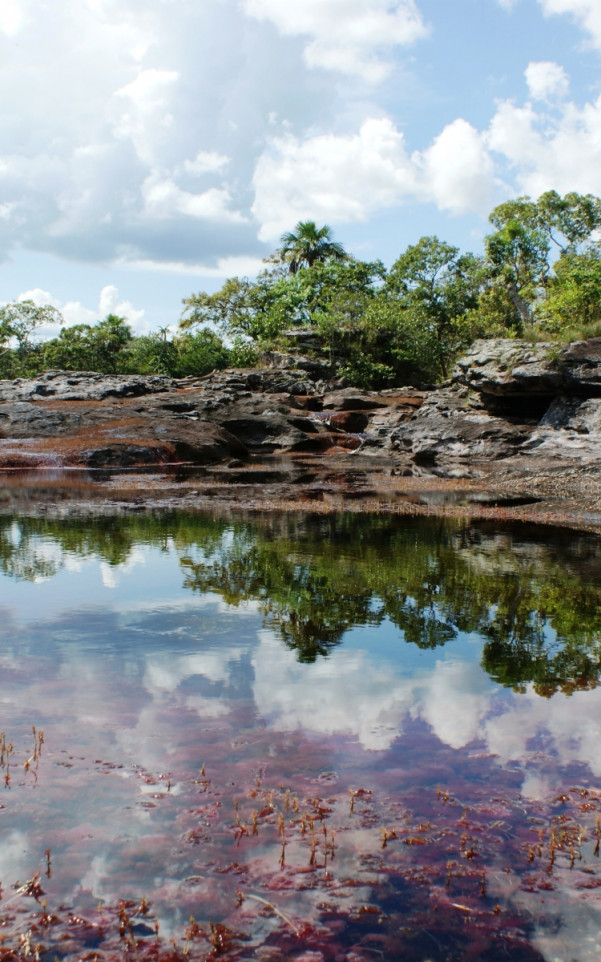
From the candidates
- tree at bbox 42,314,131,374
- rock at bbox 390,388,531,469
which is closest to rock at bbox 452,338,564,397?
rock at bbox 390,388,531,469

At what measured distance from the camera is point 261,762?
195 inches

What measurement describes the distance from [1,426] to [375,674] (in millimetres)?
33885

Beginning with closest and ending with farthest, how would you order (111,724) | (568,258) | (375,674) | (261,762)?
(261,762), (111,724), (375,674), (568,258)

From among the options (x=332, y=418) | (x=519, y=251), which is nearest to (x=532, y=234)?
(x=519, y=251)

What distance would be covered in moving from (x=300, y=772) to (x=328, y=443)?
3794 cm

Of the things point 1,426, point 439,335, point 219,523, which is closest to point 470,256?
point 439,335

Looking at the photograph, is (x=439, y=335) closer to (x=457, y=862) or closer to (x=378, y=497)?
(x=378, y=497)

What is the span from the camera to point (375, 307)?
2233 inches

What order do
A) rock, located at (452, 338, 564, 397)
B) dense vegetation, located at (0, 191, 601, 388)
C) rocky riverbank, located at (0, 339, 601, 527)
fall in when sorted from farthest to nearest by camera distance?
dense vegetation, located at (0, 191, 601, 388) → rock, located at (452, 338, 564, 397) → rocky riverbank, located at (0, 339, 601, 527)

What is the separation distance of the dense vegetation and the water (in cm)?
4177

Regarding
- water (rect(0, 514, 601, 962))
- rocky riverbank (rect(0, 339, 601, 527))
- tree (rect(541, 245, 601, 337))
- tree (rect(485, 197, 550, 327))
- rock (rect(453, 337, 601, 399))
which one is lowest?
water (rect(0, 514, 601, 962))

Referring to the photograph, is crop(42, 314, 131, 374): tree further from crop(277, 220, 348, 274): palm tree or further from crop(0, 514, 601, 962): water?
crop(0, 514, 601, 962): water

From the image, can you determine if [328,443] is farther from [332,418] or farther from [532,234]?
[532,234]

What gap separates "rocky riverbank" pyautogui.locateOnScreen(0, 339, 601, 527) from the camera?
2136 centimetres
